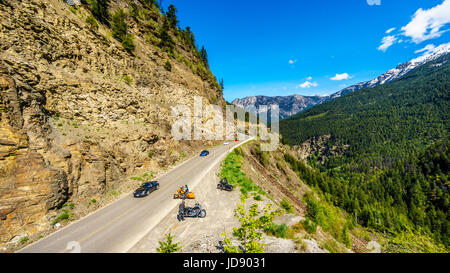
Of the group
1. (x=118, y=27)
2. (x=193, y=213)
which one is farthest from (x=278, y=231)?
(x=118, y=27)

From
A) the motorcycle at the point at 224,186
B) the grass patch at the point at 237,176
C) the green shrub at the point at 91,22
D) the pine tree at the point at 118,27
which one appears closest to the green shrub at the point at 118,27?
the pine tree at the point at 118,27

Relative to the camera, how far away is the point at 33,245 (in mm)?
10695

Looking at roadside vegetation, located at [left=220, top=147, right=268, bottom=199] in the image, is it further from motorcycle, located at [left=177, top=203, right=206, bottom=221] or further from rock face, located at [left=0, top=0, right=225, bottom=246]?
rock face, located at [left=0, top=0, right=225, bottom=246]

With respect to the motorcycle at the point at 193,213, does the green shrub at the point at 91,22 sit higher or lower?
higher

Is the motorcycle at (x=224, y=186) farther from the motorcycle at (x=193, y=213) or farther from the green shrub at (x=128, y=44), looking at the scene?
the green shrub at (x=128, y=44)

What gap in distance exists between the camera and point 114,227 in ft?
40.6

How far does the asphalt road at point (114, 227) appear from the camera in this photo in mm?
10391

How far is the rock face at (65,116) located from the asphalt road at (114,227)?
2044 mm

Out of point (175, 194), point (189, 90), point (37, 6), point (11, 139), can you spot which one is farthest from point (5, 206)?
point (189, 90)

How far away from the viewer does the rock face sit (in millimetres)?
12297

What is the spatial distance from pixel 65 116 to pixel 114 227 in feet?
46.2

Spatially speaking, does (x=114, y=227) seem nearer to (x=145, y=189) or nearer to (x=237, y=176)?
(x=145, y=189)

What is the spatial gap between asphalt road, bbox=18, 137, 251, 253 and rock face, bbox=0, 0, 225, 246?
204 centimetres

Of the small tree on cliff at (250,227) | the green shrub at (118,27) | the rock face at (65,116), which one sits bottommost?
the small tree on cliff at (250,227)
